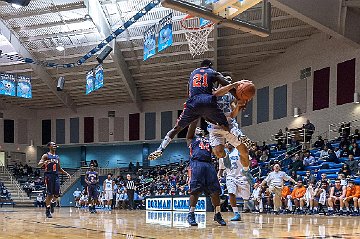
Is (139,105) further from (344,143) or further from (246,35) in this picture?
(344,143)

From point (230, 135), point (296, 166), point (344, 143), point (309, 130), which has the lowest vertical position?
point (296, 166)

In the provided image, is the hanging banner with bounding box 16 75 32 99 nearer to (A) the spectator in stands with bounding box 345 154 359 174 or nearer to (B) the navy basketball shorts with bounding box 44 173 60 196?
(B) the navy basketball shorts with bounding box 44 173 60 196

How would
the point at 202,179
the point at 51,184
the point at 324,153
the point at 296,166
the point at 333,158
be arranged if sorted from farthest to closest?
1. the point at 324,153
2. the point at 296,166
3. the point at 333,158
4. the point at 51,184
5. the point at 202,179

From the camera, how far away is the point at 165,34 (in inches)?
784

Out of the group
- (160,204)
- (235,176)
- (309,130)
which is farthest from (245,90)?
(309,130)

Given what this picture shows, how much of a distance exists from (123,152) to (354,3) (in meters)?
24.6

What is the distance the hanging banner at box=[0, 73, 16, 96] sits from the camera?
→ 25.9 m

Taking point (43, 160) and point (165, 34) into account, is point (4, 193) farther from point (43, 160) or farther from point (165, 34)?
point (43, 160)

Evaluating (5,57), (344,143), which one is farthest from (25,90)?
(344,143)

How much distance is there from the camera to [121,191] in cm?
2552

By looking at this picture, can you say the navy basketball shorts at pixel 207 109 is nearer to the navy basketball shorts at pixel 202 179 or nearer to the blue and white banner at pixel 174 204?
the navy basketball shorts at pixel 202 179

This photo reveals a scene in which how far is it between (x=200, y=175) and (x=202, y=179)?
65mm

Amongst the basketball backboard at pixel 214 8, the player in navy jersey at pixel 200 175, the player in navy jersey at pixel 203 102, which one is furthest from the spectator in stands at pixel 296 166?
the player in navy jersey at pixel 203 102

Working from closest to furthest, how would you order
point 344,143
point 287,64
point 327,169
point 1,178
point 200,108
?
1. point 200,108
2. point 327,169
3. point 344,143
4. point 287,64
5. point 1,178
